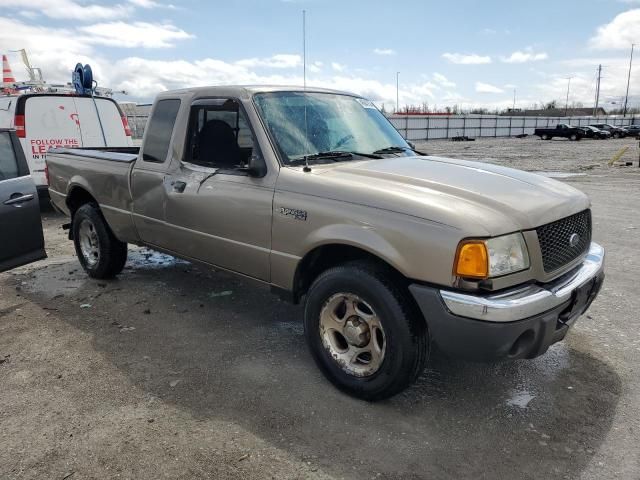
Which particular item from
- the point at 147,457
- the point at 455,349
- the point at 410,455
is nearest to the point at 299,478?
the point at 410,455

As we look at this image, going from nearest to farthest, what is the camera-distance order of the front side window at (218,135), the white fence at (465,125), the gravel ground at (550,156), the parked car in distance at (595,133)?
the front side window at (218,135), the gravel ground at (550,156), the parked car in distance at (595,133), the white fence at (465,125)

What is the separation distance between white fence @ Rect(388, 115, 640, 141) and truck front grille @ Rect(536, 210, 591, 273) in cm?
4364

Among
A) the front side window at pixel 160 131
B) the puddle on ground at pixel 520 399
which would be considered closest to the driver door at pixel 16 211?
the front side window at pixel 160 131

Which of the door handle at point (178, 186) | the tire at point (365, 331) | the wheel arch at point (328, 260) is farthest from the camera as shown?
the door handle at point (178, 186)

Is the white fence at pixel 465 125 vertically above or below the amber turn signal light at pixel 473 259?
above

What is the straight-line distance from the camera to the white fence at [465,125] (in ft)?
166

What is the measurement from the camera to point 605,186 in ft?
44.0

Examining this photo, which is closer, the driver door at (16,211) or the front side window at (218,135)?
the front side window at (218,135)

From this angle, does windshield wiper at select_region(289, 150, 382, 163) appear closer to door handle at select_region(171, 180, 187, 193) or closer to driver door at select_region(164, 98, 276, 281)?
driver door at select_region(164, 98, 276, 281)

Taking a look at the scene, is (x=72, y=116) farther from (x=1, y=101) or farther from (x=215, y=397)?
(x=215, y=397)

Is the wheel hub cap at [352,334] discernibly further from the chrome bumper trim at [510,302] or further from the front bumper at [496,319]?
the chrome bumper trim at [510,302]

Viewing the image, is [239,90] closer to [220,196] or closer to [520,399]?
[220,196]

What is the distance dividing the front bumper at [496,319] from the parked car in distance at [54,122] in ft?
25.2

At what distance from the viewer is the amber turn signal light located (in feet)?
8.66
